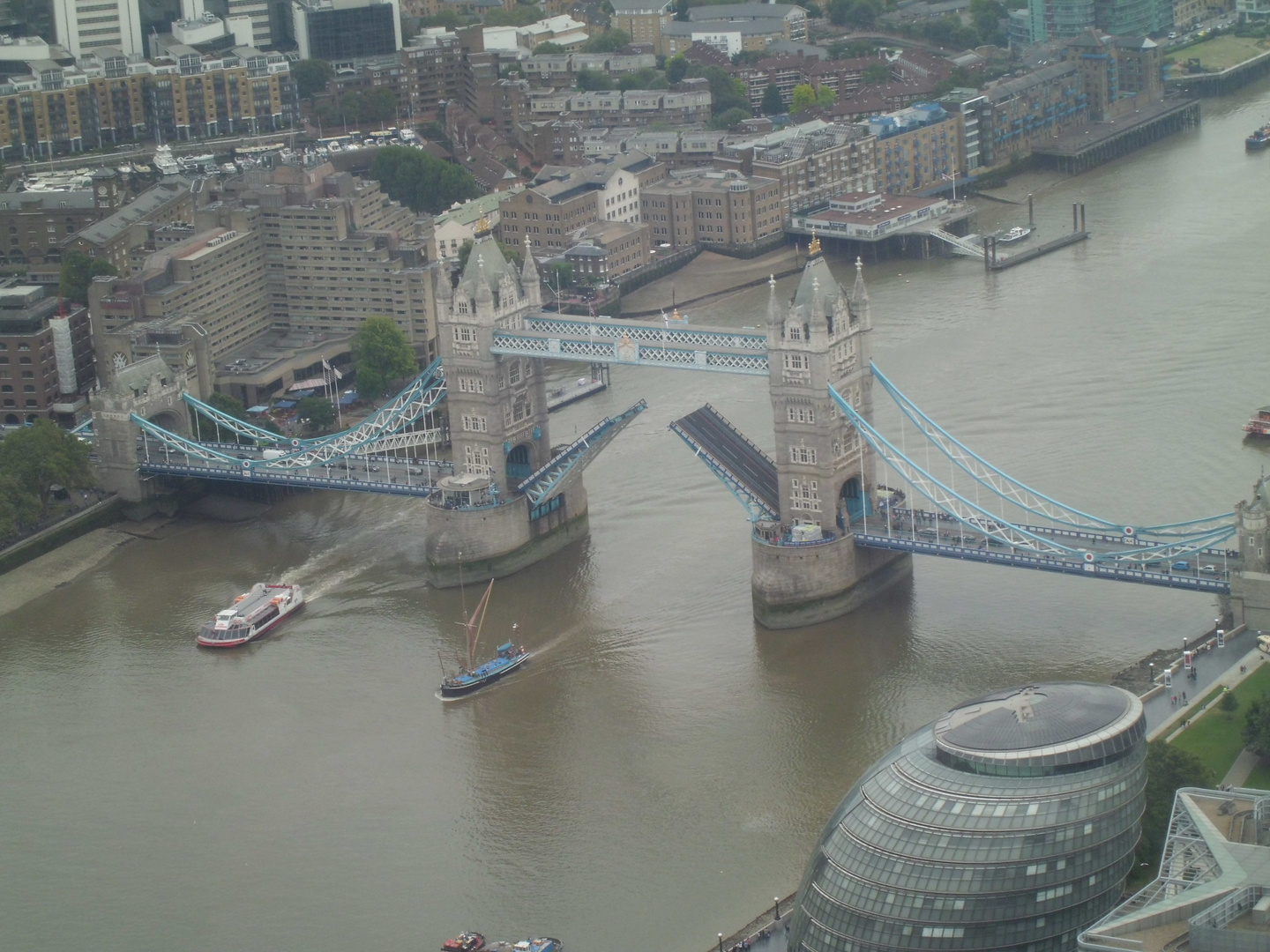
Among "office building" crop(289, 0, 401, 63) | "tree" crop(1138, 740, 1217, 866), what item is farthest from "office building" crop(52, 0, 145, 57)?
"tree" crop(1138, 740, 1217, 866)

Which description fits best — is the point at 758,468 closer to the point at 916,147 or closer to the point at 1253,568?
the point at 1253,568

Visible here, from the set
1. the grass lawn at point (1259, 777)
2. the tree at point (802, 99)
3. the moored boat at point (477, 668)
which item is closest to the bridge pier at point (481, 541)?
the moored boat at point (477, 668)

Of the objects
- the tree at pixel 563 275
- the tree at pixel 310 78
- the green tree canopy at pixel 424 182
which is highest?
the tree at pixel 310 78

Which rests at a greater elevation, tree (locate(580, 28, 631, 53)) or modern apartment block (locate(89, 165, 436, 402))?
tree (locate(580, 28, 631, 53))

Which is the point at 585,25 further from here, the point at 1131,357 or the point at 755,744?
the point at 755,744

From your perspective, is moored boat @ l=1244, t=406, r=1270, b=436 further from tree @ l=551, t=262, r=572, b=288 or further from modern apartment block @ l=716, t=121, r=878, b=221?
modern apartment block @ l=716, t=121, r=878, b=221

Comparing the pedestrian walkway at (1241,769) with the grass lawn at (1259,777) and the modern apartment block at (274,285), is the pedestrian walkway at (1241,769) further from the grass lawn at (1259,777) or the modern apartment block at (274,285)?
the modern apartment block at (274,285)

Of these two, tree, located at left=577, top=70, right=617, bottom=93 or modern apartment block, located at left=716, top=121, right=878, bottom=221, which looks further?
tree, located at left=577, top=70, right=617, bottom=93
